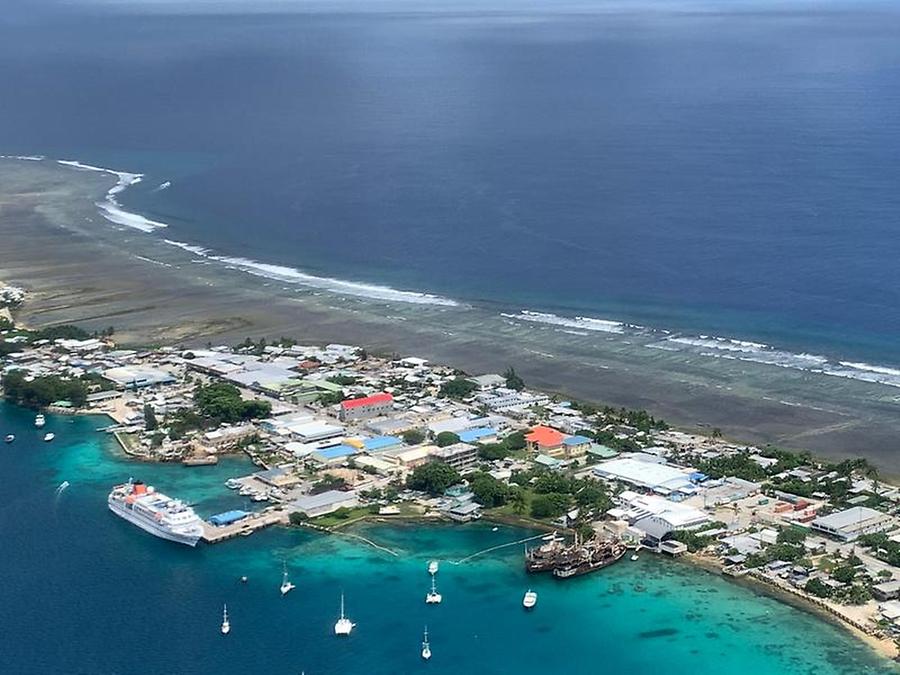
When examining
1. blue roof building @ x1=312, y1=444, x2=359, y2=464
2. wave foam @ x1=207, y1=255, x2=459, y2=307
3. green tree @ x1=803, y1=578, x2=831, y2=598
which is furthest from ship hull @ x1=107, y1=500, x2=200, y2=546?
wave foam @ x1=207, y1=255, x2=459, y2=307

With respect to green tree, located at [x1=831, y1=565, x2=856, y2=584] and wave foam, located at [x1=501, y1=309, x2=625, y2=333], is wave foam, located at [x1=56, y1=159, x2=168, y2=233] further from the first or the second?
green tree, located at [x1=831, y1=565, x2=856, y2=584]

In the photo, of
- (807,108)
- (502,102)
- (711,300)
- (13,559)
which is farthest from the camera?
(502,102)

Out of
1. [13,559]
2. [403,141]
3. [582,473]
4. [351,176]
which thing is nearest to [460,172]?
[351,176]

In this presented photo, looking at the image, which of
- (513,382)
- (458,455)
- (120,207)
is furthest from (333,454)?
(120,207)

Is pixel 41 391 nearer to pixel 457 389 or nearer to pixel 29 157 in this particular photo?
pixel 457 389

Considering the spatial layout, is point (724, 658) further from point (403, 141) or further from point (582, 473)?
point (403, 141)

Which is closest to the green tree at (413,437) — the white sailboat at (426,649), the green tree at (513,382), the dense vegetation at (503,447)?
the dense vegetation at (503,447)
